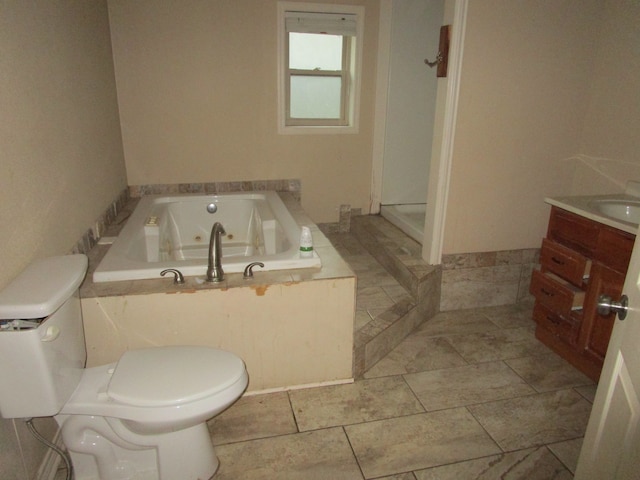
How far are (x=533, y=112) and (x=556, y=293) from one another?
40.9 inches

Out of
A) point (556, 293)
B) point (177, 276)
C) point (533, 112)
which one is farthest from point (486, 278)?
point (177, 276)

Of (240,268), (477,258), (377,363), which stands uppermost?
(240,268)

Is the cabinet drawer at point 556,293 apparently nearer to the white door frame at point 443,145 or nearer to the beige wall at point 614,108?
the white door frame at point 443,145

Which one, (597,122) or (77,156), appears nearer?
(77,156)

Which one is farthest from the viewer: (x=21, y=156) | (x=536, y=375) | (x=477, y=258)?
(x=477, y=258)

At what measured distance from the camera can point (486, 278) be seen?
286 centimetres

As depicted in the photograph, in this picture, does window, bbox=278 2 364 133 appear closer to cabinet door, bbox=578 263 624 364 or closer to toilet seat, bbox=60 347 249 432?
cabinet door, bbox=578 263 624 364

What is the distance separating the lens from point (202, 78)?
3.18m

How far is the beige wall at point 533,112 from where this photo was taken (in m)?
2.41

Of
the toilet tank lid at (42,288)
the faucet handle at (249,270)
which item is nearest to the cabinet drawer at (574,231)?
the faucet handle at (249,270)

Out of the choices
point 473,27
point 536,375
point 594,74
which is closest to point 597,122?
point 594,74

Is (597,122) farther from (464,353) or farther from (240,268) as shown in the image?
(240,268)

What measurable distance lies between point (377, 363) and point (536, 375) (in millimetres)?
776

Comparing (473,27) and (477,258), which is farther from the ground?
(473,27)
